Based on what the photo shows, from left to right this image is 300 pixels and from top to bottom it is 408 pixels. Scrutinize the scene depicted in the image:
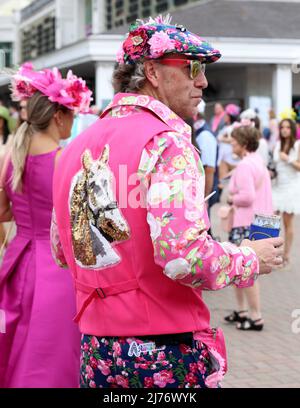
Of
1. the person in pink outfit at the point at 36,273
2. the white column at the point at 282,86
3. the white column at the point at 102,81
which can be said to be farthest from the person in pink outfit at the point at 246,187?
the white column at the point at 282,86

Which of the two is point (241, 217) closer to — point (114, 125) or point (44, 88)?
point (44, 88)

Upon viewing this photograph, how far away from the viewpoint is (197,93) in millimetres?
2588

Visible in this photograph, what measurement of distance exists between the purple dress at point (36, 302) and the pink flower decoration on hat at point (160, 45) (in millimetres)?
1581

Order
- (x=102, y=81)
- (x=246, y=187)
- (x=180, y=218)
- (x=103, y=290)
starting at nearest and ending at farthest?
(x=180, y=218)
(x=103, y=290)
(x=246, y=187)
(x=102, y=81)

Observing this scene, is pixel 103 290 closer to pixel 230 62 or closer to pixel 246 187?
pixel 246 187

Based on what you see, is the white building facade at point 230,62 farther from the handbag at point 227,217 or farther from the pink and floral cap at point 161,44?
the pink and floral cap at point 161,44

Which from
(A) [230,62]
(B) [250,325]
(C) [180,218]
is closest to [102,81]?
(A) [230,62]

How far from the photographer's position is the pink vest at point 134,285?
2371 mm

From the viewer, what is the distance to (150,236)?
2.35m

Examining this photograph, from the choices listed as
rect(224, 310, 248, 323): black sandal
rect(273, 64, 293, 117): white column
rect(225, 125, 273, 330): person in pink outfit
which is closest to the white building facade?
rect(273, 64, 293, 117): white column

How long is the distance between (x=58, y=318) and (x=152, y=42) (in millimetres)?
1737

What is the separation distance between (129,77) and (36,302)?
1612mm

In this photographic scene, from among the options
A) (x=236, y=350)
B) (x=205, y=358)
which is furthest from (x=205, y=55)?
(x=236, y=350)
